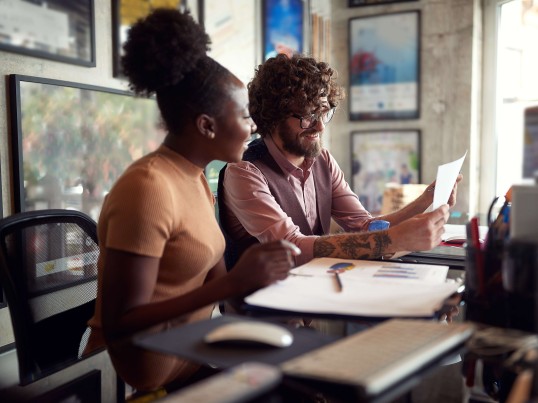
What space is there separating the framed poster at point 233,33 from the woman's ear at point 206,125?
159cm

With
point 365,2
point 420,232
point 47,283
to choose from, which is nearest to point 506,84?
point 365,2

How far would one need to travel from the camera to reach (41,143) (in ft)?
6.07

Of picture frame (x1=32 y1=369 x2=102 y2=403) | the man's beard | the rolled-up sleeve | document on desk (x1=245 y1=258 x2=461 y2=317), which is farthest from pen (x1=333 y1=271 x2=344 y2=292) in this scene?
the rolled-up sleeve

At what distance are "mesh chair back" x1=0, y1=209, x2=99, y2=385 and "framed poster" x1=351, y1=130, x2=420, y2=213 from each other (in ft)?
9.32

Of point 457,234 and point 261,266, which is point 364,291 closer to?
point 261,266

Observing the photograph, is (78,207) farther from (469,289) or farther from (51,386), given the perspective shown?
(469,289)

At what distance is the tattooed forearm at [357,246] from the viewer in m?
1.38

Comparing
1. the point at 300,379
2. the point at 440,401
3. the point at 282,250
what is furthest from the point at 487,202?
the point at 300,379

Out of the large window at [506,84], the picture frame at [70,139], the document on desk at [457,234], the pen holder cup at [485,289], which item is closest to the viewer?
the pen holder cup at [485,289]

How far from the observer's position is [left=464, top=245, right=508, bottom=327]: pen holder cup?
81cm

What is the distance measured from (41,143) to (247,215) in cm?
78

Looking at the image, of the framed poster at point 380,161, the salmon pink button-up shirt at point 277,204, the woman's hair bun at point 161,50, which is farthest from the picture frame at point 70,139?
the framed poster at point 380,161

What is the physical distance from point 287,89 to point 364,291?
105 cm

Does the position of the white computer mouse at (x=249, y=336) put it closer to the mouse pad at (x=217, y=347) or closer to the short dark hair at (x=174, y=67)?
the mouse pad at (x=217, y=347)
